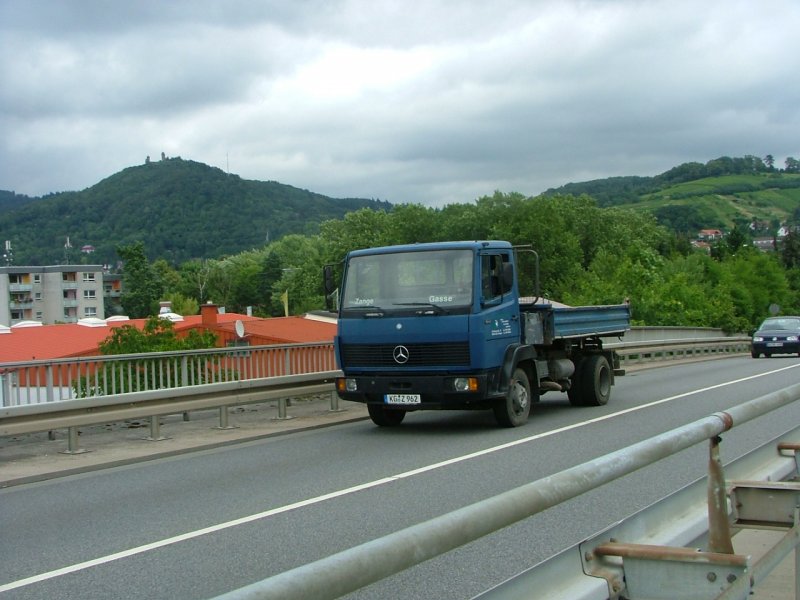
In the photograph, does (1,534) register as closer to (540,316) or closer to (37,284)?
(540,316)

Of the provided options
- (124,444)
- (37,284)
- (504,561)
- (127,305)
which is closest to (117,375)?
(124,444)

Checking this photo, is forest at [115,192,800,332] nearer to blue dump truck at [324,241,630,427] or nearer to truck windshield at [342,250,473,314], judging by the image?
blue dump truck at [324,241,630,427]

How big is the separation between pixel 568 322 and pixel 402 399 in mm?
3826

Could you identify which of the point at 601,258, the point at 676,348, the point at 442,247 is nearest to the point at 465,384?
the point at 442,247

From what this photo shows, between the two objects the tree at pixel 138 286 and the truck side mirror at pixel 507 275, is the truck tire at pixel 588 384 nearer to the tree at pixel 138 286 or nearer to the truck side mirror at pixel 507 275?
the truck side mirror at pixel 507 275

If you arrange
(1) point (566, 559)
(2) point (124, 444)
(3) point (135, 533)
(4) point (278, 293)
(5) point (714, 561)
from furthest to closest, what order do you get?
(4) point (278, 293), (2) point (124, 444), (3) point (135, 533), (5) point (714, 561), (1) point (566, 559)

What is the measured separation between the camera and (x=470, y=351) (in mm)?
12953

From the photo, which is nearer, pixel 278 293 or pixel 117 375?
pixel 117 375

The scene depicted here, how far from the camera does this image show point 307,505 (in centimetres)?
835

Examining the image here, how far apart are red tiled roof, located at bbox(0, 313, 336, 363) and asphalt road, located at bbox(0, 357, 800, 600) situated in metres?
18.4

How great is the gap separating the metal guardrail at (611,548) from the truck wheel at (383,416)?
9508 mm

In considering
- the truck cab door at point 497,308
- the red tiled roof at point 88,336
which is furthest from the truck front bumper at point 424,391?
the red tiled roof at point 88,336

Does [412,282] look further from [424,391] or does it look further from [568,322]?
[568,322]

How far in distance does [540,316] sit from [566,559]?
11.9 metres
